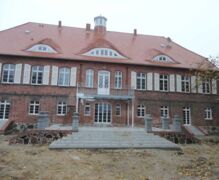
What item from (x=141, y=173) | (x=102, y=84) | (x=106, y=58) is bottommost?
(x=141, y=173)

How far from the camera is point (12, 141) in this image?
12.6 meters

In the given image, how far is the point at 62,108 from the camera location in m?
19.0

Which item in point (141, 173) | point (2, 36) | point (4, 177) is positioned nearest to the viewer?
point (4, 177)

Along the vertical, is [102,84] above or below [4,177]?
above

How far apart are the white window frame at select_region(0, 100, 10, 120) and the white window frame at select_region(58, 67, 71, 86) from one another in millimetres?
4756

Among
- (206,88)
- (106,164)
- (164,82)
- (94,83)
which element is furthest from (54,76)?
(206,88)

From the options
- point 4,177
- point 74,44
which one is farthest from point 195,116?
Result: point 4,177

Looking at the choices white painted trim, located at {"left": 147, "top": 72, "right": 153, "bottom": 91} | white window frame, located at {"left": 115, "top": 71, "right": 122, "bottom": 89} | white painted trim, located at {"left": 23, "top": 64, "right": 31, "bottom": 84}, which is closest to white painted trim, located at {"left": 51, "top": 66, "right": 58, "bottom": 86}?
white painted trim, located at {"left": 23, "top": 64, "right": 31, "bottom": 84}

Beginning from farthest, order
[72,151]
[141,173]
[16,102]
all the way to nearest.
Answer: [16,102], [72,151], [141,173]

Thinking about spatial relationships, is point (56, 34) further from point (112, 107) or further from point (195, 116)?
point (195, 116)

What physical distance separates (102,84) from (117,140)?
8258 millimetres

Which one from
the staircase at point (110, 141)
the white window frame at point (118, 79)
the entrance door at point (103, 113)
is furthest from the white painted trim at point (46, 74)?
the staircase at point (110, 141)

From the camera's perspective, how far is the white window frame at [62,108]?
62.1 ft

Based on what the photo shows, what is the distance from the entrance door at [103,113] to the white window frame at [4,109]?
758 cm
